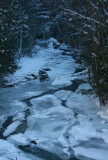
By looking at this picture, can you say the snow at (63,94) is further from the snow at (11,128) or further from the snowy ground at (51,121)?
the snow at (11,128)

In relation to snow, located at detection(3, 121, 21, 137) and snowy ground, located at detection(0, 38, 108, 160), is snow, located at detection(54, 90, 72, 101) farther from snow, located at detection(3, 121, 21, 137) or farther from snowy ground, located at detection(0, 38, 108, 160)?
snow, located at detection(3, 121, 21, 137)

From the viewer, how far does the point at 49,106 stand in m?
5.40

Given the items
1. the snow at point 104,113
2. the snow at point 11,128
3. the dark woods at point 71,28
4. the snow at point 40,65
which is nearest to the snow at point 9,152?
the snow at point 11,128

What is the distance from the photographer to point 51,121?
177 inches

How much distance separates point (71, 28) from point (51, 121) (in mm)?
8142

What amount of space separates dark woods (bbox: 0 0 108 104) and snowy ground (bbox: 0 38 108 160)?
657 millimetres

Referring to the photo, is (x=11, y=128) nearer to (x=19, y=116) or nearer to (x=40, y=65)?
(x=19, y=116)

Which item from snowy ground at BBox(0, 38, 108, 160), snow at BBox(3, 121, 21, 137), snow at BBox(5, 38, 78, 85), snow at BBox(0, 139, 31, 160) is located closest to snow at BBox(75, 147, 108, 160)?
snowy ground at BBox(0, 38, 108, 160)

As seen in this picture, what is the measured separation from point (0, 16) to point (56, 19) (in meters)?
9.34

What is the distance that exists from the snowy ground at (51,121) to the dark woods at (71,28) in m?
0.66

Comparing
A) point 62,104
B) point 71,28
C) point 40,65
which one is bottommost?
point 62,104

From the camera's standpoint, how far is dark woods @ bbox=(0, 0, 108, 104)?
448 centimetres

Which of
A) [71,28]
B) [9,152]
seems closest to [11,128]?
[9,152]

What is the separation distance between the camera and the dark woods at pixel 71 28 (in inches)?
177
